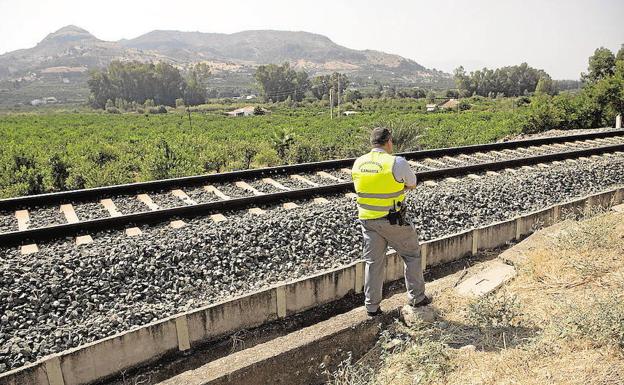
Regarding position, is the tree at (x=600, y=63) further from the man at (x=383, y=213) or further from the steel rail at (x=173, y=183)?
the man at (x=383, y=213)

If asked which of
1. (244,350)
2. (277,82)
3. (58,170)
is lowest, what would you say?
(244,350)

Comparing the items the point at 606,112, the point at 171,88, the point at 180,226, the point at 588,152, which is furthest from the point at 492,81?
the point at 180,226

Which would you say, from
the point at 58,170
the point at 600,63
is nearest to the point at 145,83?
the point at 600,63

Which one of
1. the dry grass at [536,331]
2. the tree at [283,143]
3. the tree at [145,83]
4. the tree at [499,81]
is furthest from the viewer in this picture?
the tree at [145,83]

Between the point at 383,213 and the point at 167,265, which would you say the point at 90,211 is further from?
the point at 383,213

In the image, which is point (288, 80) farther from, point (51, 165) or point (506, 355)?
point (506, 355)

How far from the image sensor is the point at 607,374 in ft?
10.4

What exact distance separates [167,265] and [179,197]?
9.32ft

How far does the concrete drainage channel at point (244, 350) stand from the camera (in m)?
3.68

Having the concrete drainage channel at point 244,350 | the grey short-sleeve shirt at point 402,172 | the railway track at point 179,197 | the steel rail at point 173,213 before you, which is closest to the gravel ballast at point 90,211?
the railway track at point 179,197

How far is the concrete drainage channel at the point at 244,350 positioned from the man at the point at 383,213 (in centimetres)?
46

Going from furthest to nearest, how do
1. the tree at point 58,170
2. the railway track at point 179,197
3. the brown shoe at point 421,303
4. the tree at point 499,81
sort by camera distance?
1. the tree at point 499,81
2. the tree at point 58,170
3. the railway track at point 179,197
4. the brown shoe at point 421,303

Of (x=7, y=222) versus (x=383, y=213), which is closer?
(x=383, y=213)

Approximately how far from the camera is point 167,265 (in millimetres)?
4988
